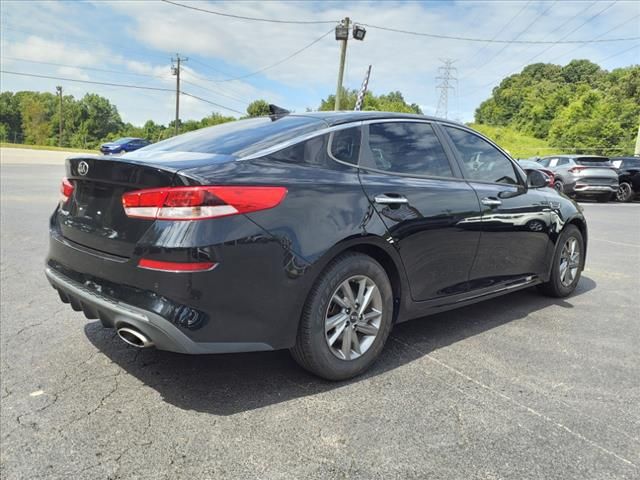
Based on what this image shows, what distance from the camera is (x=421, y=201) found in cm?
327

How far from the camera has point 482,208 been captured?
12.3ft

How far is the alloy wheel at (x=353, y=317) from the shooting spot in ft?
9.41

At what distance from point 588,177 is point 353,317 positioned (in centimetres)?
1646

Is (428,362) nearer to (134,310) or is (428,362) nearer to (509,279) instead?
(509,279)

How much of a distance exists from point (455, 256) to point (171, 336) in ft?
6.74

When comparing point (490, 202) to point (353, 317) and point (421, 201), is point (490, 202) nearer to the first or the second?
point (421, 201)

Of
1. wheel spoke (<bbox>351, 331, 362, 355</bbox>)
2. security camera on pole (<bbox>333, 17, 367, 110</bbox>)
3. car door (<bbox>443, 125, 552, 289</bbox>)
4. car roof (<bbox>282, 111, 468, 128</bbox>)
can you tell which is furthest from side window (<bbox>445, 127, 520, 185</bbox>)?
security camera on pole (<bbox>333, 17, 367, 110</bbox>)

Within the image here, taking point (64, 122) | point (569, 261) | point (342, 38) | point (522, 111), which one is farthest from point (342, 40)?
point (64, 122)

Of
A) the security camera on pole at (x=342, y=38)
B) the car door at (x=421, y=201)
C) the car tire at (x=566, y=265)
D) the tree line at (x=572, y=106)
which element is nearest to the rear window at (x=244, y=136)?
the car door at (x=421, y=201)

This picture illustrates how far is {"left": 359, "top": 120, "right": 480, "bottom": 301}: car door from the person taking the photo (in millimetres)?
3104

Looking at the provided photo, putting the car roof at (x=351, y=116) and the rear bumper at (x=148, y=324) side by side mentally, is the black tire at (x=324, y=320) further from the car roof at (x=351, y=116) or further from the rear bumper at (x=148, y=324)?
the car roof at (x=351, y=116)

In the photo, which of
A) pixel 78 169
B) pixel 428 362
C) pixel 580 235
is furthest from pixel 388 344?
pixel 580 235

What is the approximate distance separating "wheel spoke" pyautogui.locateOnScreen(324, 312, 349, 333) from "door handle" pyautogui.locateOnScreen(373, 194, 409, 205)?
2.31 ft

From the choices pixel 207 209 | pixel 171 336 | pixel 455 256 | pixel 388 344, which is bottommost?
pixel 388 344
